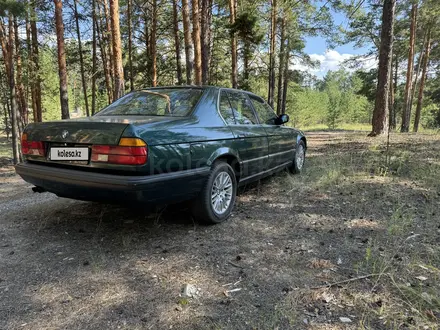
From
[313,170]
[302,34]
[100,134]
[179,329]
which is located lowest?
[179,329]

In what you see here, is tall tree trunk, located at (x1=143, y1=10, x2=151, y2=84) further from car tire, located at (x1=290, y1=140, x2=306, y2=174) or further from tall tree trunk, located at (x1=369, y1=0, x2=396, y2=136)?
car tire, located at (x1=290, y1=140, x2=306, y2=174)

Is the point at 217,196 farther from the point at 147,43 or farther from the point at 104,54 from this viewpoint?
the point at 104,54

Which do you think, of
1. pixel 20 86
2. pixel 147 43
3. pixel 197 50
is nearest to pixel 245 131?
pixel 197 50

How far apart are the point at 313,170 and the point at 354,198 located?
1801mm

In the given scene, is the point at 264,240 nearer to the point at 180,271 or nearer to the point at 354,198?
the point at 180,271

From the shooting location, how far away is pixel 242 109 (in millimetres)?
4207

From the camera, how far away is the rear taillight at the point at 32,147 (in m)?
2.98

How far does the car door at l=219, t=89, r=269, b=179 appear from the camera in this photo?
3760 mm

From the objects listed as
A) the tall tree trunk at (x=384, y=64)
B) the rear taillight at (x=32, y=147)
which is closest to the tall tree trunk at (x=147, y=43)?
the tall tree trunk at (x=384, y=64)

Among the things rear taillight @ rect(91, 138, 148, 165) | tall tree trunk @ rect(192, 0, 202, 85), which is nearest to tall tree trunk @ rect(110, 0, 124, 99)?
tall tree trunk @ rect(192, 0, 202, 85)

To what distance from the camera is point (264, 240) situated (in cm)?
303

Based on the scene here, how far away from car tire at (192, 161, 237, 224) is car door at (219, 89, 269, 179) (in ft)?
1.21

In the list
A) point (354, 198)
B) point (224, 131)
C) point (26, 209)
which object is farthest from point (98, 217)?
point (354, 198)

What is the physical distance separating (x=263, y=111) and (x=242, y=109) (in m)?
0.77
